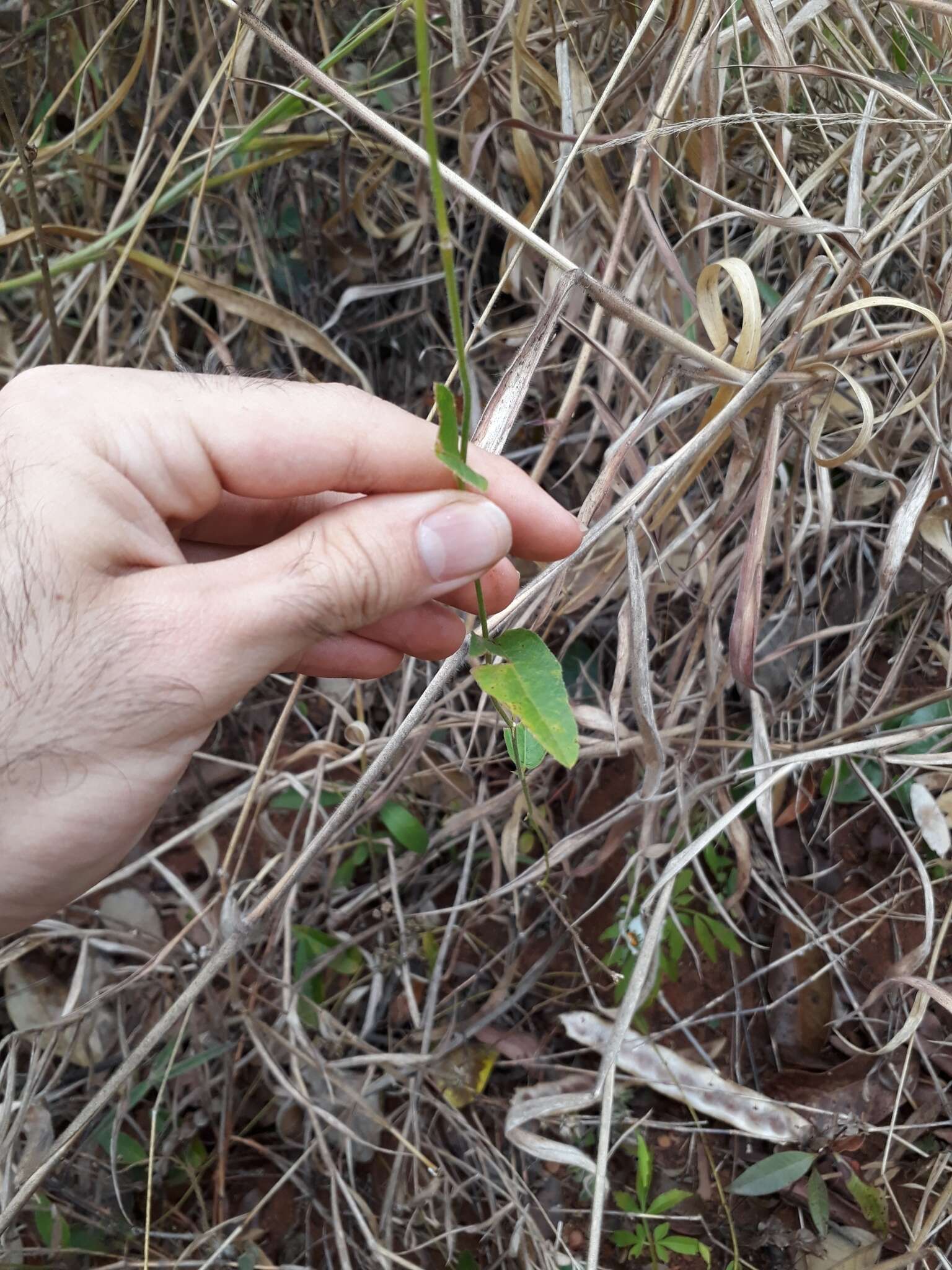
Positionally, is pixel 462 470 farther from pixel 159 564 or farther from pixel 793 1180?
pixel 793 1180

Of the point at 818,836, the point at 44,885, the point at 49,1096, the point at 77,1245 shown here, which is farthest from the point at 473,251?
the point at 77,1245

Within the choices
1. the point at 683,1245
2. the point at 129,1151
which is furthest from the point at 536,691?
the point at 129,1151

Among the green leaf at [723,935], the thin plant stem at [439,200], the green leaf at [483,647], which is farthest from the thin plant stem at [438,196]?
the green leaf at [723,935]

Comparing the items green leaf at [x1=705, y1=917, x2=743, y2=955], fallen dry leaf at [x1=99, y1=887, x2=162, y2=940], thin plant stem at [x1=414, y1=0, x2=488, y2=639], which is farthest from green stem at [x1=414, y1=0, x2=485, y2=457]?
fallen dry leaf at [x1=99, y1=887, x2=162, y2=940]

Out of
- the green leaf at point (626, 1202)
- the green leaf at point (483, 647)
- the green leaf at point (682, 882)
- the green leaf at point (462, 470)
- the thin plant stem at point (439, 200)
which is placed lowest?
the green leaf at point (626, 1202)

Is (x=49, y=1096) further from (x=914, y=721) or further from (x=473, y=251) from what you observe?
(x=473, y=251)

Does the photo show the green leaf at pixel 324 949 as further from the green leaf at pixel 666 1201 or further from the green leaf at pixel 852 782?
the green leaf at pixel 852 782

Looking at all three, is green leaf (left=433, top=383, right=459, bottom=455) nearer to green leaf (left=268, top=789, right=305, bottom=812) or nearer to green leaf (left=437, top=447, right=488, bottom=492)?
green leaf (left=437, top=447, right=488, bottom=492)
